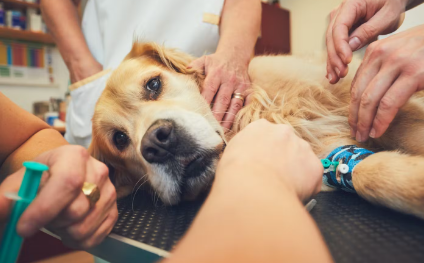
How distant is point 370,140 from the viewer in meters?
0.88

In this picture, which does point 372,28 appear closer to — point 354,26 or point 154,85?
point 354,26

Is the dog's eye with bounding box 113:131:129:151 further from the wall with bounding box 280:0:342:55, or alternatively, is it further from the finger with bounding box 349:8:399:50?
the wall with bounding box 280:0:342:55

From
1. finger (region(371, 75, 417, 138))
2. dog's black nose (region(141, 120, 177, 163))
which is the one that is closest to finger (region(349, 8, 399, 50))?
finger (region(371, 75, 417, 138))

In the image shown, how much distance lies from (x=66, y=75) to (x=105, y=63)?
9.14ft

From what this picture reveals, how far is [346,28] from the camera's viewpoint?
0.87 metres

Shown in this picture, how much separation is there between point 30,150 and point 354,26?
1112mm

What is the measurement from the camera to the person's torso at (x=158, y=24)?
1.61m

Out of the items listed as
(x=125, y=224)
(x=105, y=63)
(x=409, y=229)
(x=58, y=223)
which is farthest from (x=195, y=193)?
(x=105, y=63)

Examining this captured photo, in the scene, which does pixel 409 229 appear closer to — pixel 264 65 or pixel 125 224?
pixel 125 224

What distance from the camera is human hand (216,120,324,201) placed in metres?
0.43

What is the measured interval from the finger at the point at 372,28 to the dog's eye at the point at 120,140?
90cm

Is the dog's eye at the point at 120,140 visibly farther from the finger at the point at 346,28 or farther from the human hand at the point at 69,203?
the finger at the point at 346,28

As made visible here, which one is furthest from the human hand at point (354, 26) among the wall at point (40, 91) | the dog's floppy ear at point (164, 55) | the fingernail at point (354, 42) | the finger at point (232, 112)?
the wall at point (40, 91)

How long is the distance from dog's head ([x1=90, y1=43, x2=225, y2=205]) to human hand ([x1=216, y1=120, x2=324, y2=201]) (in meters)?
0.38
